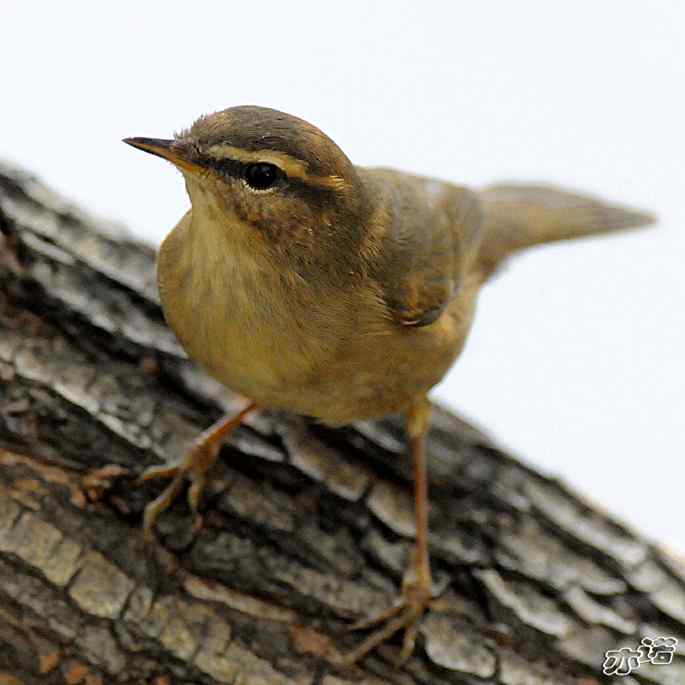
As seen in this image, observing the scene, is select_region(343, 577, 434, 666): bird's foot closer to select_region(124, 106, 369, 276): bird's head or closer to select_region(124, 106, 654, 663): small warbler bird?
select_region(124, 106, 654, 663): small warbler bird

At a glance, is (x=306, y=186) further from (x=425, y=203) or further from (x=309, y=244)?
(x=425, y=203)

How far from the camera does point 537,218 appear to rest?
3.85 meters

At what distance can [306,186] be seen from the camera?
7.75 ft

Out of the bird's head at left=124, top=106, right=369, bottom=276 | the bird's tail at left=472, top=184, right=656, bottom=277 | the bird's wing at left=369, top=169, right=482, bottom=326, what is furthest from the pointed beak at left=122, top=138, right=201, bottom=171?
the bird's tail at left=472, top=184, right=656, bottom=277

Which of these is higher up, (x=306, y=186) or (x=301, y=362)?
(x=306, y=186)

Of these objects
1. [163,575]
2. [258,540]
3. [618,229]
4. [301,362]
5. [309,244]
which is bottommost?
[163,575]

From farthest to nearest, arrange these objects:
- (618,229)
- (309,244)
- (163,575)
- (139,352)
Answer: (618,229) → (139,352) → (163,575) → (309,244)

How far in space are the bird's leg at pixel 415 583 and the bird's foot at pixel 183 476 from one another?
581mm

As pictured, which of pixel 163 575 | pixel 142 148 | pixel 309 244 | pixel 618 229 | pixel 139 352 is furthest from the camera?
pixel 618 229

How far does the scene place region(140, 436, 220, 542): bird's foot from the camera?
9.09ft

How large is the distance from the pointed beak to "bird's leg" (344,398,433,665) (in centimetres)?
120

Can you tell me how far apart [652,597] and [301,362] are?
1.41 metres

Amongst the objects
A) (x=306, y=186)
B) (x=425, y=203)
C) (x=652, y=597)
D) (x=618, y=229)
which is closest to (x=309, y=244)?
(x=306, y=186)

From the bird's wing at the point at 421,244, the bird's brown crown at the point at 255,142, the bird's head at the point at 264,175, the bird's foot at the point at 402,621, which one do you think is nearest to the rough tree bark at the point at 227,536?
the bird's foot at the point at 402,621
